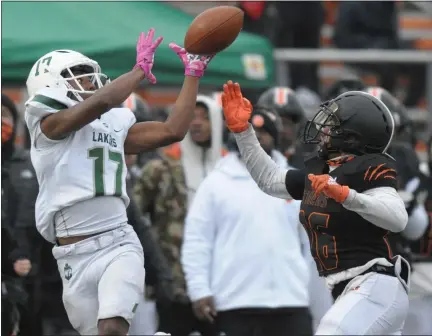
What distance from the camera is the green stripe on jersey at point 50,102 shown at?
6.21 meters

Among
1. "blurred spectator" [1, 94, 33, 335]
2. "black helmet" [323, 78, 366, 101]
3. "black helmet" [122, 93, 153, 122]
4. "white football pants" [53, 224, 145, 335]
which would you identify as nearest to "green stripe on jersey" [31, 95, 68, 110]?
"white football pants" [53, 224, 145, 335]

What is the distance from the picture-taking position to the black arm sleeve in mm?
6355

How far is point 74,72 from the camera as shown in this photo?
6.41m

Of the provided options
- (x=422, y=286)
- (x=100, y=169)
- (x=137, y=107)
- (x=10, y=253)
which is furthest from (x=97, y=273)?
(x=422, y=286)

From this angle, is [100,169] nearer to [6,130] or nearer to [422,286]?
[6,130]

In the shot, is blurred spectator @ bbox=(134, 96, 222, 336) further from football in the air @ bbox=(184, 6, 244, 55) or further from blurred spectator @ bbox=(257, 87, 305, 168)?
football in the air @ bbox=(184, 6, 244, 55)

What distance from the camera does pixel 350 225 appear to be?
6043 mm

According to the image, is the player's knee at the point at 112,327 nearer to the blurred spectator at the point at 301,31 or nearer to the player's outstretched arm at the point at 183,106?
the player's outstretched arm at the point at 183,106

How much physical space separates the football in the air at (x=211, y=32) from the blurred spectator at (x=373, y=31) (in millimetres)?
6521

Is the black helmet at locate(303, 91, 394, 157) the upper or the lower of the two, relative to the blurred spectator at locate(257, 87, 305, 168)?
upper

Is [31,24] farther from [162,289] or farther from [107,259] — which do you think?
[107,259]

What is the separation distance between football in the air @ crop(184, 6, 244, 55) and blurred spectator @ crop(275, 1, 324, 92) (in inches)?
260

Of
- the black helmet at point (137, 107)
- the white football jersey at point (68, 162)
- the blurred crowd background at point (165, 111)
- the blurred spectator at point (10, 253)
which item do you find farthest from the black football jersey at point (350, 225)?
the black helmet at point (137, 107)

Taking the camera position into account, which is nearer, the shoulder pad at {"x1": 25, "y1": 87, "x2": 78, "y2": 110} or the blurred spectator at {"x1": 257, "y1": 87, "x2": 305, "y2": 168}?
the shoulder pad at {"x1": 25, "y1": 87, "x2": 78, "y2": 110}
